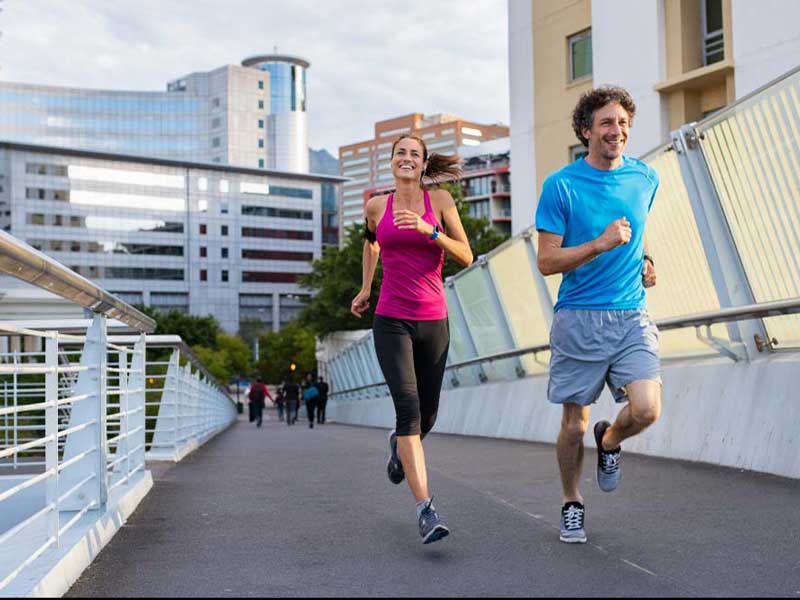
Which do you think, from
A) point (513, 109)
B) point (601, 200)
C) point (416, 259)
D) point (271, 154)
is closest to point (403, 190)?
point (416, 259)

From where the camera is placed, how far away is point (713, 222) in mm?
8133

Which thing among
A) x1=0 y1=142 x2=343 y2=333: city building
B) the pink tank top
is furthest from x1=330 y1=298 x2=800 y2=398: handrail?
x1=0 y1=142 x2=343 y2=333: city building

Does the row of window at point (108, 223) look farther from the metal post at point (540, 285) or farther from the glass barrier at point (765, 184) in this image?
the glass barrier at point (765, 184)

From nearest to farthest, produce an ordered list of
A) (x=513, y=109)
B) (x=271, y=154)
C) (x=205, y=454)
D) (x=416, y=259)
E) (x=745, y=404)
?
1. (x=416, y=259)
2. (x=745, y=404)
3. (x=205, y=454)
4. (x=513, y=109)
5. (x=271, y=154)

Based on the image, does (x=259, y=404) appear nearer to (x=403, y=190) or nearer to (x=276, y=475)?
(x=276, y=475)

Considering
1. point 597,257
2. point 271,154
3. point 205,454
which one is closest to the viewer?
point 597,257

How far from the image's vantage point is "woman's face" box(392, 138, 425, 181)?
5.33 m

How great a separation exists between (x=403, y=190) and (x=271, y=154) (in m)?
175

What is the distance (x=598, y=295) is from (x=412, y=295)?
881mm

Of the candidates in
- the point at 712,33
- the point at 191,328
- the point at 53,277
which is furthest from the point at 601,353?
the point at 191,328

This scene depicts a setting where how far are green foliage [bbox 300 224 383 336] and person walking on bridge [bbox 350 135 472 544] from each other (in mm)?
57959

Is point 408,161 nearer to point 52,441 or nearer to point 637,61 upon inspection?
point 52,441

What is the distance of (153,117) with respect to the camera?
549 feet

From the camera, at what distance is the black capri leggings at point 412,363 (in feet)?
16.7
